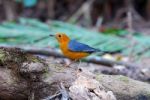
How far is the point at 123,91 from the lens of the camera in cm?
282

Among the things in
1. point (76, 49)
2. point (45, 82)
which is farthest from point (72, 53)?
point (45, 82)

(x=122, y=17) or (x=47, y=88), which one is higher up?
(x=122, y=17)

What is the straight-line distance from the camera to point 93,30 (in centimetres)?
812

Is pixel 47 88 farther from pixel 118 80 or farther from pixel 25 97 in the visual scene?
pixel 118 80

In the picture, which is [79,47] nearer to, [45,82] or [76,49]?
[76,49]

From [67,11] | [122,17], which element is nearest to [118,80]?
[122,17]

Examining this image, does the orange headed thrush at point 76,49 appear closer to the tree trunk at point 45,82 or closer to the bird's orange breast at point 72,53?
the bird's orange breast at point 72,53

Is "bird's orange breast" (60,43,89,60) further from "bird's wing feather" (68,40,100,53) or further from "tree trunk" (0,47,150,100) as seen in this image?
"tree trunk" (0,47,150,100)

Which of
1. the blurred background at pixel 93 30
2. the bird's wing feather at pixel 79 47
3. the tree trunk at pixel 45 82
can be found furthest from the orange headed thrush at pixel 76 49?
the blurred background at pixel 93 30

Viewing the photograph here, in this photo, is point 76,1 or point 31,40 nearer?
point 31,40

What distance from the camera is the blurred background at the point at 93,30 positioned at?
18.0ft

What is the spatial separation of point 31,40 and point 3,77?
373 cm

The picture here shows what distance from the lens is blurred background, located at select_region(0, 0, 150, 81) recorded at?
5.47m

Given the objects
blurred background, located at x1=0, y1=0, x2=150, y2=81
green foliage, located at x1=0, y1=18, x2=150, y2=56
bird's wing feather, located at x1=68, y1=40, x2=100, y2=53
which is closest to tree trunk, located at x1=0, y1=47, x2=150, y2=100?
bird's wing feather, located at x1=68, y1=40, x2=100, y2=53
